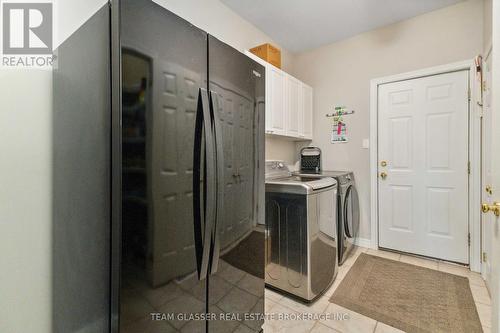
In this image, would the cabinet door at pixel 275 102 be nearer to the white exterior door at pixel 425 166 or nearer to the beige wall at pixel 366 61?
the beige wall at pixel 366 61

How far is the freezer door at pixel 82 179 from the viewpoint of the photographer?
0.89 meters

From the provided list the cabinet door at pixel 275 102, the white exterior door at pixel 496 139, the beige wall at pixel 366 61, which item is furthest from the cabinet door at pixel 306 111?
the white exterior door at pixel 496 139

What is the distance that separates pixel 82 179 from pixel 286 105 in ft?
7.59

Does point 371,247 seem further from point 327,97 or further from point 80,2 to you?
point 80,2

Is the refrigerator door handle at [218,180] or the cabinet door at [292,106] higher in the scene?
the cabinet door at [292,106]

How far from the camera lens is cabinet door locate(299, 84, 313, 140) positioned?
3.13 m

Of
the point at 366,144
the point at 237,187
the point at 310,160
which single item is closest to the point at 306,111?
the point at 310,160

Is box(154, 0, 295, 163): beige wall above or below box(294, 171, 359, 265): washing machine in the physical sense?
above

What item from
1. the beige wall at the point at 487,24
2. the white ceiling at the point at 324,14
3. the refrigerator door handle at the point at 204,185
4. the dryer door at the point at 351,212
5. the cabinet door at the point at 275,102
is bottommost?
the dryer door at the point at 351,212

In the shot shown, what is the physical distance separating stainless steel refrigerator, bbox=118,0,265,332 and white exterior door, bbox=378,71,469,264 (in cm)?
234

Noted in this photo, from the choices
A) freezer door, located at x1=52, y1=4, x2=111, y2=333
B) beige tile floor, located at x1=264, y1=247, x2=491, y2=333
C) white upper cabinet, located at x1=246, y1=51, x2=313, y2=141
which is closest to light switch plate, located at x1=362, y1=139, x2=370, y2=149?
white upper cabinet, located at x1=246, y1=51, x2=313, y2=141

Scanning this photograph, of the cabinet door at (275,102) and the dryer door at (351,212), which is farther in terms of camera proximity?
the dryer door at (351,212)

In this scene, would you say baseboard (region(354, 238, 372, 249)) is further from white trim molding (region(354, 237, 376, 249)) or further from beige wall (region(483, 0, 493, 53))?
beige wall (region(483, 0, 493, 53))

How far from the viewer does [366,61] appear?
2.99 metres
